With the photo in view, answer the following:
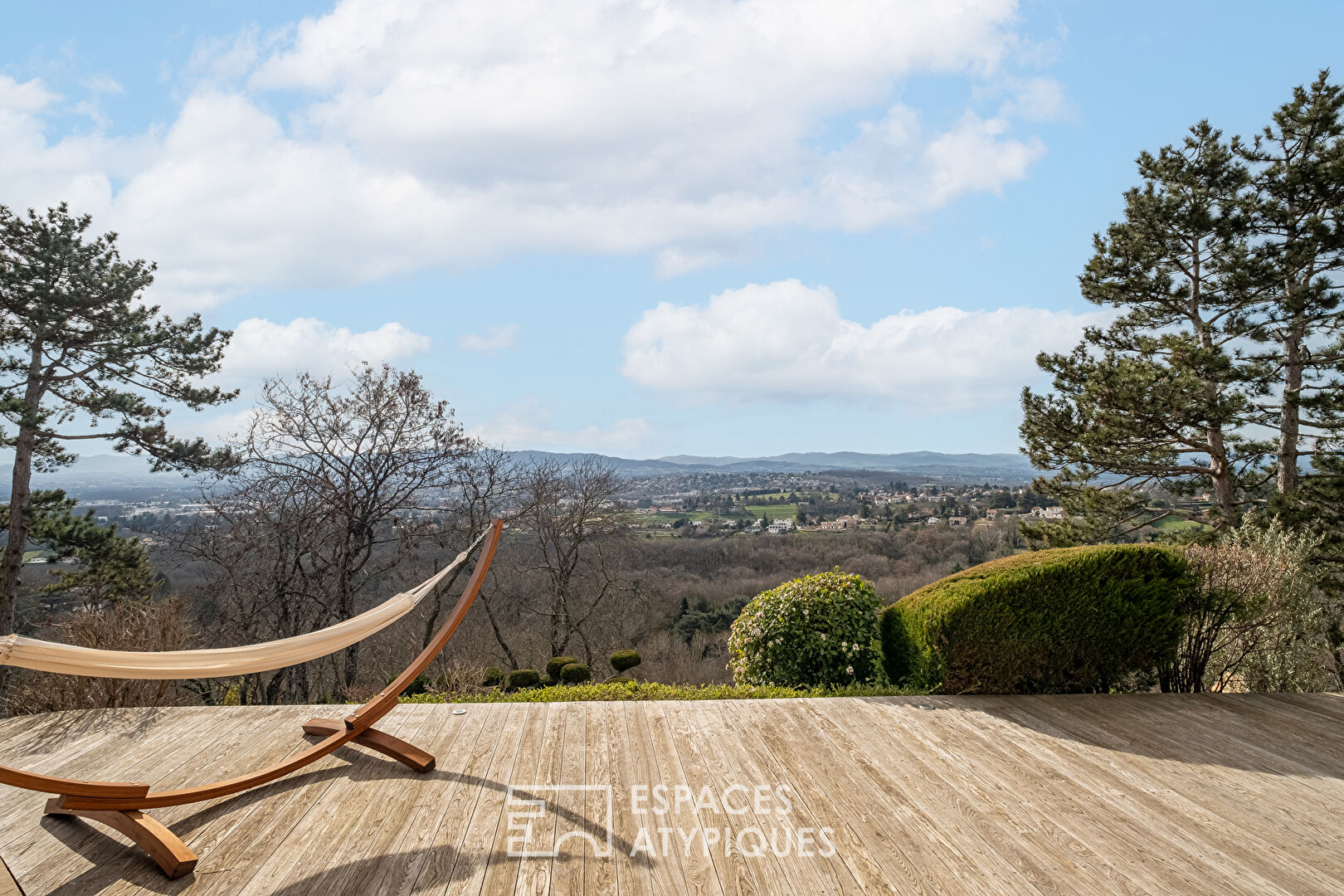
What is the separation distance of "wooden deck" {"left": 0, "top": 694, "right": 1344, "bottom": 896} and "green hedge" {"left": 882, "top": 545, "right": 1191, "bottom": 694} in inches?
10.7

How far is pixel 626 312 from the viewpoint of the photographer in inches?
522

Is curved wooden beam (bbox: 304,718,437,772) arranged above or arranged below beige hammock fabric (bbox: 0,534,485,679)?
below

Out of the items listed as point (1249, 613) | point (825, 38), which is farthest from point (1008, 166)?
point (1249, 613)

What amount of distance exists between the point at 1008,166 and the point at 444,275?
877cm

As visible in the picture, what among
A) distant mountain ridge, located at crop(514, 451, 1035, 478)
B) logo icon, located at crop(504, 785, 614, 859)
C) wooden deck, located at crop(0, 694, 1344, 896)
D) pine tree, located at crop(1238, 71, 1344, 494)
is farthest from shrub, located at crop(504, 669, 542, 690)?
distant mountain ridge, located at crop(514, 451, 1035, 478)

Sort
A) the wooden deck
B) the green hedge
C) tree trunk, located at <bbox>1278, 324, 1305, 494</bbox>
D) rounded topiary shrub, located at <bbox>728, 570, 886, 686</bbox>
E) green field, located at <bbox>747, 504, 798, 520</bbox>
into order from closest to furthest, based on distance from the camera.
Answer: the wooden deck < the green hedge < rounded topiary shrub, located at <bbox>728, 570, 886, 686</bbox> < tree trunk, located at <bbox>1278, 324, 1305, 494</bbox> < green field, located at <bbox>747, 504, 798, 520</bbox>

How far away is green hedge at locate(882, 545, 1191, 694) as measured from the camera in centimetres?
427

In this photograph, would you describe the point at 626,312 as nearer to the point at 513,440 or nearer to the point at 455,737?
the point at 513,440

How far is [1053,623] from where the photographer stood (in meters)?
4.32

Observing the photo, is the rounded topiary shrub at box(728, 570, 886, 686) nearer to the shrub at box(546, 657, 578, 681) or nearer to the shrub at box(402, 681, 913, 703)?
the shrub at box(402, 681, 913, 703)

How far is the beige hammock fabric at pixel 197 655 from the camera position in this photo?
2.35 metres

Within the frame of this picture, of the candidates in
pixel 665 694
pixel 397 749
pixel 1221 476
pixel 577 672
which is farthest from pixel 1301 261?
pixel 397 749

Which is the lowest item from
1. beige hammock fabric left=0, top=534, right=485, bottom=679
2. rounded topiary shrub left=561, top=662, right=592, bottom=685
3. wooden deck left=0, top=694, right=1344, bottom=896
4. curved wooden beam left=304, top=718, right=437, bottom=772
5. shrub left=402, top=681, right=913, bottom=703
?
rounded topiary shrub left=561, top=662, right=592, bottom=685

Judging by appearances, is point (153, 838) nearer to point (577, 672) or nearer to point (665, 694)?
point (665, 694)
